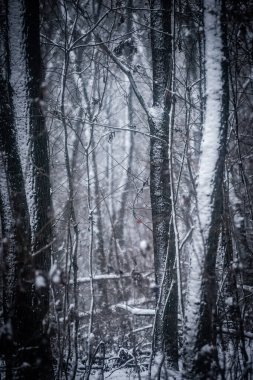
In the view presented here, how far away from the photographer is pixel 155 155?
4.34m

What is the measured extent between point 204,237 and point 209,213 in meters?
0.24

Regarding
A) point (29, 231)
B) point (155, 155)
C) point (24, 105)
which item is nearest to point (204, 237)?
point (155, 155)

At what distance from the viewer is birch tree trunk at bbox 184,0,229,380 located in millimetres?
2660

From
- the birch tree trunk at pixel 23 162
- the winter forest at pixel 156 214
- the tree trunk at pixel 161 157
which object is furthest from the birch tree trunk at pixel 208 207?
the birch tree trunk at pixel 23 162

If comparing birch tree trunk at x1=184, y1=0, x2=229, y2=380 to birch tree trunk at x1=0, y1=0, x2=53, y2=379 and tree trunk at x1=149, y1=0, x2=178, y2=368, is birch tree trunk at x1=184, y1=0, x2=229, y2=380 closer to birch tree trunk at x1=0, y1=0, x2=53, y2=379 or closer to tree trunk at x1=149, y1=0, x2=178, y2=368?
tree trunk at x1=149, y1=0, x2=178, y2=368

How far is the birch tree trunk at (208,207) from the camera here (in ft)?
8.73

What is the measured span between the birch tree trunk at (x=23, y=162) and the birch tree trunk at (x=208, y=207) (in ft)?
6.41

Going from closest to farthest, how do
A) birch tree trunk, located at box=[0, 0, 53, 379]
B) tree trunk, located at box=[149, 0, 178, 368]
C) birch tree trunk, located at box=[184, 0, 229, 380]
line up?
birch tree trunk, located at box=[184, 0, 229, 380] < birch tree trunk, located at box=[0, 0, 53, 379] < tree trunk, located at box=[149, 0, 178, 368]

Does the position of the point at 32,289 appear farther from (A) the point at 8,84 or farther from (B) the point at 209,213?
(A) the point at 8,84

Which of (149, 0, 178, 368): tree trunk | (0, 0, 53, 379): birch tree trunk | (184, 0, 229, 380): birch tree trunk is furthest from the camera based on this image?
(149, 0, 178, 368): tree trunk

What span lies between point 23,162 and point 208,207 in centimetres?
254

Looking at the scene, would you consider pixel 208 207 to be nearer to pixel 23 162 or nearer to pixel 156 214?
pixel 156 214

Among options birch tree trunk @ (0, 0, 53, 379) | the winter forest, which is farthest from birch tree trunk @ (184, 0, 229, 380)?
birch tree trunk @ (0, 0, 53, 379)

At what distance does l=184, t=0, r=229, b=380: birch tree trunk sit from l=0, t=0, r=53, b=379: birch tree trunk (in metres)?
1.95
